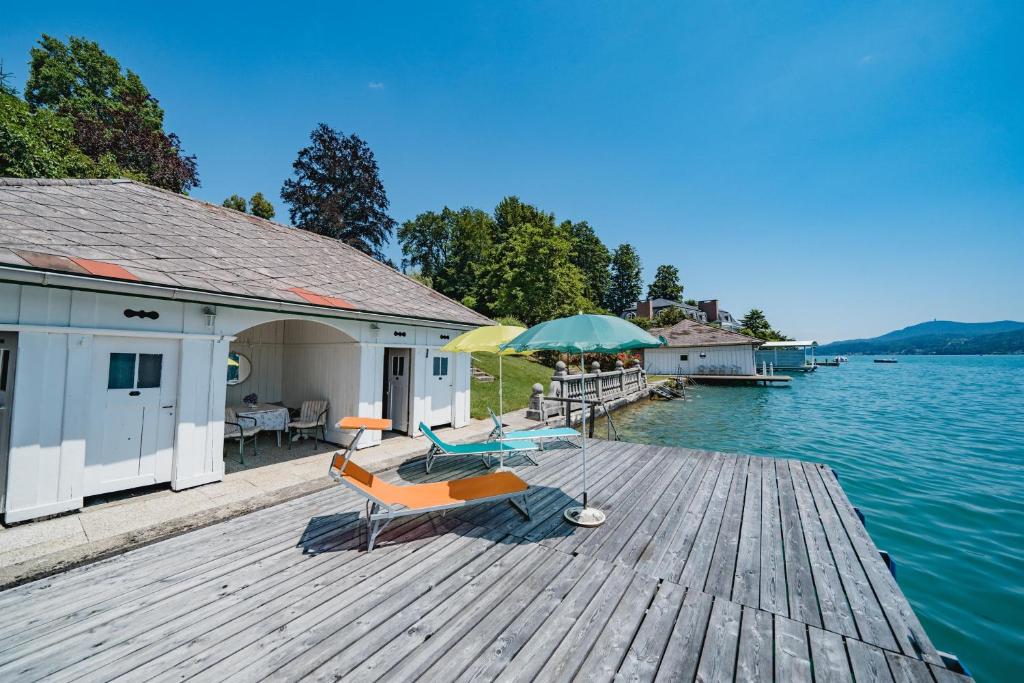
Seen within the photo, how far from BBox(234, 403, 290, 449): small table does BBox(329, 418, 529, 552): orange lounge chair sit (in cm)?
454

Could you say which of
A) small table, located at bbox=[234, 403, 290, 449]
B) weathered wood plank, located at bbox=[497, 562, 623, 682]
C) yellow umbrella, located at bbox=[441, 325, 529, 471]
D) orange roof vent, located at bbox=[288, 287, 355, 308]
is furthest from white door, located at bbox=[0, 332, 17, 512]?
weathered wood plank, located at bbox=[497, 562, 623, 682]

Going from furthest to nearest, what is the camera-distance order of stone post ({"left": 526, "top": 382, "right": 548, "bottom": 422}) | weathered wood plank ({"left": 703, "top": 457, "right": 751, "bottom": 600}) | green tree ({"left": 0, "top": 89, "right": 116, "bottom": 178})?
1. green tree ({"left": 0, "top": 89, "right": 116, "bottom": 178})
2. stone post ({"left": 526, "top": 382, "right": 548, "bottom": 422})
3. weathered wood plank ({"left": 703, "top": 457, "right": 751, "bottom": 600})

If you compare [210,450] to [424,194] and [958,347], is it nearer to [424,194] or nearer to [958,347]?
[424,194]

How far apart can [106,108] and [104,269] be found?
35640 mm

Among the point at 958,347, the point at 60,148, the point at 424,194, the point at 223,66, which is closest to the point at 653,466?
the point at 223,66

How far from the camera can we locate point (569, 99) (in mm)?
11992

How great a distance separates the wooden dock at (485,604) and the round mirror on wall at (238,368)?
652 centimetres

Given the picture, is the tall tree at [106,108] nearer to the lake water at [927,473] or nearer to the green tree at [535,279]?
the green tree at [535,279]

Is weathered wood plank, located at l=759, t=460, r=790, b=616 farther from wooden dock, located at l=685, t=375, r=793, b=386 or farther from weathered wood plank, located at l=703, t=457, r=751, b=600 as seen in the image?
wooden dock, located at l=685, t=375, r=793, b=386

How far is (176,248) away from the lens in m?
6.50

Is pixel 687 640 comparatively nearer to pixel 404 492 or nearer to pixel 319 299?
pixel 404 492

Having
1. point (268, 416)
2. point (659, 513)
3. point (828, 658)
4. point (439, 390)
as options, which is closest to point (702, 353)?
point (439, 390)

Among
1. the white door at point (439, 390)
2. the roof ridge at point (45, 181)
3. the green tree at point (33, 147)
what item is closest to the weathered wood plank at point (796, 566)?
the white door at point (439, 390)

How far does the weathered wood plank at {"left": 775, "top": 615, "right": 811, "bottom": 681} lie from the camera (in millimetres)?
2420
